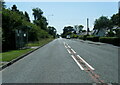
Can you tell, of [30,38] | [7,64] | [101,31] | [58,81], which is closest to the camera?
[58,81]

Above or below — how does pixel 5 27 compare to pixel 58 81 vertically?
above

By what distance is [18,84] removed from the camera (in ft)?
19.4

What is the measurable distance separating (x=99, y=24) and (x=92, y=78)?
296ft

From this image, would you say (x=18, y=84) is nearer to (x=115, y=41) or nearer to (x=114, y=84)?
(x=114, y=84)

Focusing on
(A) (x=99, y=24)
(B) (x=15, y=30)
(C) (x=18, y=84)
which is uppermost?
(A) (x=99, y=24)

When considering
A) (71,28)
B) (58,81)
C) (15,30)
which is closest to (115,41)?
(15,30)

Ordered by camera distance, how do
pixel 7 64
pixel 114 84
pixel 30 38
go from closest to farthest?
pixel 114 84
pixel 7 64
pixel 30 38

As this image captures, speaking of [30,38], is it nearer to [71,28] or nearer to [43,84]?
[43,84]

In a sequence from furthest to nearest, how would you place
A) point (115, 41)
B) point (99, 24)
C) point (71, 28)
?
1. point (71, 28)
2. point (99, 24)
3. point (115, 41)

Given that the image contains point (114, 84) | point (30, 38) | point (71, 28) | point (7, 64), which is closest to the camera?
point (114, 84)

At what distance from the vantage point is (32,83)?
236 inches

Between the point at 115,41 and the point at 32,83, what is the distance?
84.1 feet

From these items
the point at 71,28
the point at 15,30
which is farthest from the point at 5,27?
the point at 71,28

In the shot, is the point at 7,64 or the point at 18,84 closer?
the point at 18,84
